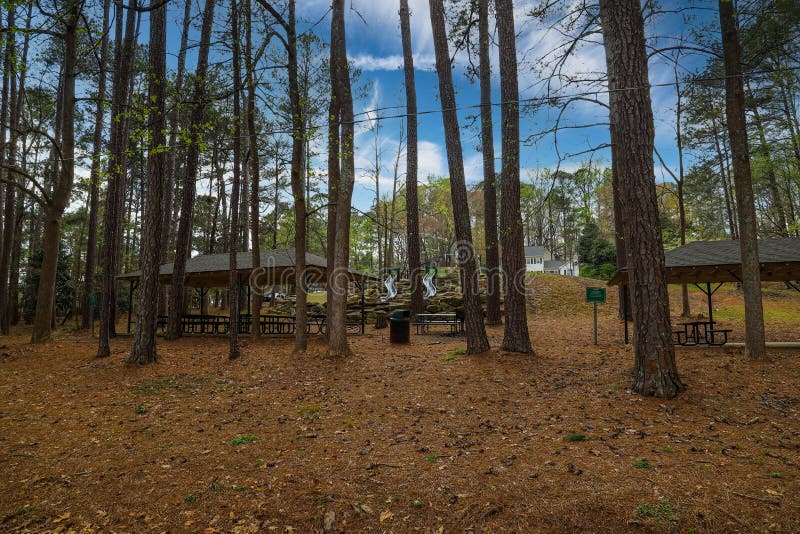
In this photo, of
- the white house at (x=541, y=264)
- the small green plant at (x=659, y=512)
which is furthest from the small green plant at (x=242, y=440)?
the white house at (x=541, y=264)

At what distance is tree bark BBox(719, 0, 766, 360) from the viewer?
7.24 m

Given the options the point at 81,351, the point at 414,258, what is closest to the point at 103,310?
the point at 81,351

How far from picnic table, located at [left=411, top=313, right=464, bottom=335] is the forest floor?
4.80 meters

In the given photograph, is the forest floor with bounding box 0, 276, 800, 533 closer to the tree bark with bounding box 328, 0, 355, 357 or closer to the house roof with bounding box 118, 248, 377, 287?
the tree bark with bounding box 328, 0, 355, 357

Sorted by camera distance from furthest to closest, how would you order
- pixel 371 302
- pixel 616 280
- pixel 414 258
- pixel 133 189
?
pixel 133 189 → pixel 371 302 → pixel 414 258 → pixel 616 280

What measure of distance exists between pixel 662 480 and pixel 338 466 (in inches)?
118

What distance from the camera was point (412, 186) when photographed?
15.4 meters

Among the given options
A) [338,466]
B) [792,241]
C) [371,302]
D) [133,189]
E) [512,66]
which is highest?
[133,189]

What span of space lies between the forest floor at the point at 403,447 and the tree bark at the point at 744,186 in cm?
72

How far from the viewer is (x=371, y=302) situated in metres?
20.2

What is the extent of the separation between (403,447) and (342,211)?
5.81m

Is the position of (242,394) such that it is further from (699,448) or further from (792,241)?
(792,241)

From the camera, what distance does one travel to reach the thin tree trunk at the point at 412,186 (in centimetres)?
1482

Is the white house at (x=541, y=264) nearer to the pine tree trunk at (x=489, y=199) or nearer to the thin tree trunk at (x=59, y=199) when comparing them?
the pine tree trunk at (x=489, y=199)
